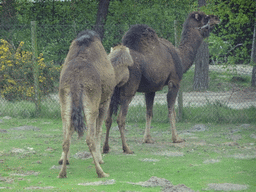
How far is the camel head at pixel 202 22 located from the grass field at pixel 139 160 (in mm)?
2434

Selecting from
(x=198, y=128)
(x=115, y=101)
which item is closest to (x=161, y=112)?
(x=198, y=128)

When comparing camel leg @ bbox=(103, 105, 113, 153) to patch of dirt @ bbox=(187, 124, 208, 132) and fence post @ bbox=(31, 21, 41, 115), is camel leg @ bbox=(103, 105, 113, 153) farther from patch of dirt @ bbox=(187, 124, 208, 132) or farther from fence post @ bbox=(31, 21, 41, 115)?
fence post @ bbox=(31, 21, 41, 115)

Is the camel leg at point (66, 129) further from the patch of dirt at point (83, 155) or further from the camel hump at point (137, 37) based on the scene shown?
the camel hump at point (137, 37)

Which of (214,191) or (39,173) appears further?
(39,173)

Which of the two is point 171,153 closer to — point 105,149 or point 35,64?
point 105,149

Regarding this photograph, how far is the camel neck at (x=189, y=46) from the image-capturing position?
9180 mm

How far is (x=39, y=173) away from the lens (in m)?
5.70

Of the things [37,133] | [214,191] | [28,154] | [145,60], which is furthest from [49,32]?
[214,191]

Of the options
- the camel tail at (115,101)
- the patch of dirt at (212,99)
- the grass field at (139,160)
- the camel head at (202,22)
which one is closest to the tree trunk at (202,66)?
the patch of dirt at (212,99)

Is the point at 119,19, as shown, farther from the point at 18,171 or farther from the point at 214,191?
the point at 214,191

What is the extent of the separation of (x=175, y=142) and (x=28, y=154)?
3.10 metres

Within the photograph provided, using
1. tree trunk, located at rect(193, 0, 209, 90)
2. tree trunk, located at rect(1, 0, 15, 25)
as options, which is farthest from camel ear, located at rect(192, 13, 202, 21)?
tree trunk, located at rect(1, 0, 15, 25)

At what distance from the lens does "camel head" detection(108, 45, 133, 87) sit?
7.02 m

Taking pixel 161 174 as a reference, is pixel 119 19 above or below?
above
